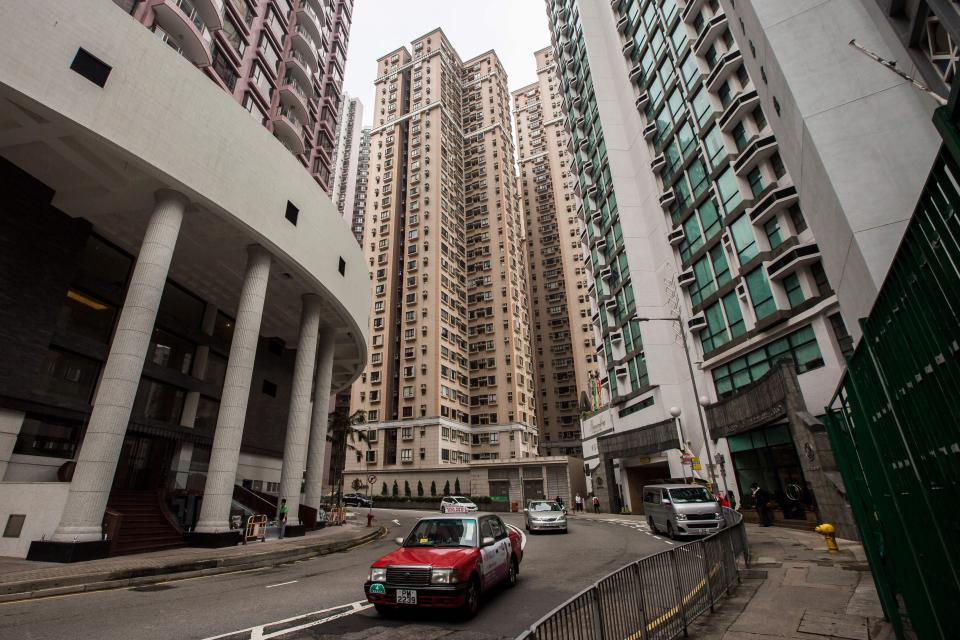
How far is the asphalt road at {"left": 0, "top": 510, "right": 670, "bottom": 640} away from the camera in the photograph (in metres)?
6.54

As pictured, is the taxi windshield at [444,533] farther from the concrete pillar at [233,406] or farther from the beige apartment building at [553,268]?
the beige apartment building at [553,268]

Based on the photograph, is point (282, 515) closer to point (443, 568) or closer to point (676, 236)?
point (443, 568)

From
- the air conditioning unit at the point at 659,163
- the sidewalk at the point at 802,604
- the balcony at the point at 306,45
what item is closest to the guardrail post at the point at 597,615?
the sidewalk at the point at 802,604

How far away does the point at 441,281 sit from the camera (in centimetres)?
7069

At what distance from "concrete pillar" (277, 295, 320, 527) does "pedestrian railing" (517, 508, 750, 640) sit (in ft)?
64.2

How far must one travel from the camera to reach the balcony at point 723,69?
27984 mm

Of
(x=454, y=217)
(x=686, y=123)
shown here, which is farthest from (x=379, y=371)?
(x=686, y=123)

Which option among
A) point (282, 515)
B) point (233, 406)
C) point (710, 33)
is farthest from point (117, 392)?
point (710, 33)

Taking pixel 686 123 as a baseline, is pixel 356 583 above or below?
below

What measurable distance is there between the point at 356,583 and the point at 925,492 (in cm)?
1043

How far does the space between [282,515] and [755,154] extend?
31.0 metres

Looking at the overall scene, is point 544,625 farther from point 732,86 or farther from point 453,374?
point 453,374

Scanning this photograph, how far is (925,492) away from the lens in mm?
3326

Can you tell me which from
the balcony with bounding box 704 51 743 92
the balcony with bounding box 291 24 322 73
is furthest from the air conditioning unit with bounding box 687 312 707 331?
the balcony with bounding box 291 24 322 73
